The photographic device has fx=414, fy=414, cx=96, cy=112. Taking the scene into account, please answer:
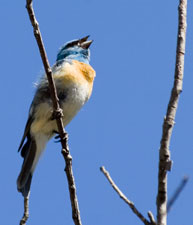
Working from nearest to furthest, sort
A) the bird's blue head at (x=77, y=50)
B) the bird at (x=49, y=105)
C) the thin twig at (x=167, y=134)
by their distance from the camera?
the thin twig at (x=167, y=134), the bird at (x=49, y=105), the bird's blue head at (x=77, y=50)

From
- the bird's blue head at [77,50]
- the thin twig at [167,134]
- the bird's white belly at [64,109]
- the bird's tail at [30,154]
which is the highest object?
the bird's blue head at [77,50]

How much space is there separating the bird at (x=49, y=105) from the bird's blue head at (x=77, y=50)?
54 centimetres

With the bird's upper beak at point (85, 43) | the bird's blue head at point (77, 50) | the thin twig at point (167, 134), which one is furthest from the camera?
the bird's upper beak at point (85, 43)

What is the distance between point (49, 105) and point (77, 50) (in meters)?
1.75

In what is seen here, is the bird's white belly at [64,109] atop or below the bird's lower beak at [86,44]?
below

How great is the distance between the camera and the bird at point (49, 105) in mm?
5898

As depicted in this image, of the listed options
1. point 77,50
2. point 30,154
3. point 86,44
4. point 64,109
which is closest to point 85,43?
point 86,44

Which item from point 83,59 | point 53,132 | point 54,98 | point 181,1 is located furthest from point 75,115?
point 181,1

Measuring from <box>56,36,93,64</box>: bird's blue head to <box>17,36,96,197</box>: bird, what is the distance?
0.54 meters

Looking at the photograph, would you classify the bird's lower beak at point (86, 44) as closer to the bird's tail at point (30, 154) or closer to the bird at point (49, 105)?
the bird at point (49, 105)

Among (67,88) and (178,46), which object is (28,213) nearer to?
(178,46)


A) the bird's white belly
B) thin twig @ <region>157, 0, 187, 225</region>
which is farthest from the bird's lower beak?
thin twig @ <region>157, 0, 187, 225</region>

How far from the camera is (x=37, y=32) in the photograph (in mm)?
3557

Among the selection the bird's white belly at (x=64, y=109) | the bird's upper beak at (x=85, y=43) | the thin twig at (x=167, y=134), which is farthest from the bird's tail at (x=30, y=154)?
the thin twig at (x=167, y=134)
